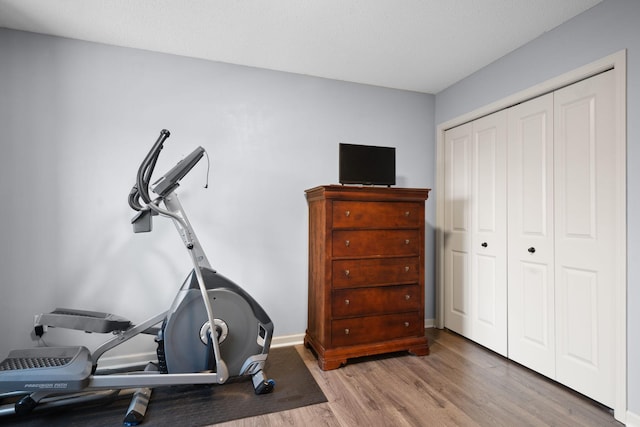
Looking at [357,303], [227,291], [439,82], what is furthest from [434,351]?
[439,82]

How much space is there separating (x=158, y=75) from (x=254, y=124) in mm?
814

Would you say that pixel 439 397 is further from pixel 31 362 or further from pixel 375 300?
pixel 31 362

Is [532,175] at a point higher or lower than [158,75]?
lower

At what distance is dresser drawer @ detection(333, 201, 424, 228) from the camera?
2.33 m

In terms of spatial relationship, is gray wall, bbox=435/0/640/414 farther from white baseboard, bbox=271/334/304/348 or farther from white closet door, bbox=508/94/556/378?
white baseboard, bbox=271/334/304/348

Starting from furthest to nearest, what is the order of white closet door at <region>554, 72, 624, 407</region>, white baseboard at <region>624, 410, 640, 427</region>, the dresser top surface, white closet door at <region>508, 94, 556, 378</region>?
the dresser top surface → white closet door at <region>508, 94, 556, 378</region> → white closet door at <region>554, 72, 624, 407</region> → white baseboard at <region>624, 410, 640, 427</region>

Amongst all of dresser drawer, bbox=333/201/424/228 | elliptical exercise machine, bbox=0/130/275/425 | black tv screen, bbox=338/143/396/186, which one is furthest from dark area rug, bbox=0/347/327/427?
black tv screen, bbox=338/143/396/186

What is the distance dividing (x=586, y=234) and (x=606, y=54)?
3.54 ft

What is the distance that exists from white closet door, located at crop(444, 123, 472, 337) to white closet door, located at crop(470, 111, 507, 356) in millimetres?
70

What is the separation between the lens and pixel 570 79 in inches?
78.5

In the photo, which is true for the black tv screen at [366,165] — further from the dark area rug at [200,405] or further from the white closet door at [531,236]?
the dark area rug at [200,405]

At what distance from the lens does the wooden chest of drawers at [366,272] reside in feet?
7.57

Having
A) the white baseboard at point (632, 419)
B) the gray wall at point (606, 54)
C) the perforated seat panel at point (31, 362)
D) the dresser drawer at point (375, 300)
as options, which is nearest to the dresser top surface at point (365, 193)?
the dresser drawer at point (375, 300)

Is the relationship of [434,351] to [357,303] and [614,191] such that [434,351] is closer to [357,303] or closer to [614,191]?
[357,303]
